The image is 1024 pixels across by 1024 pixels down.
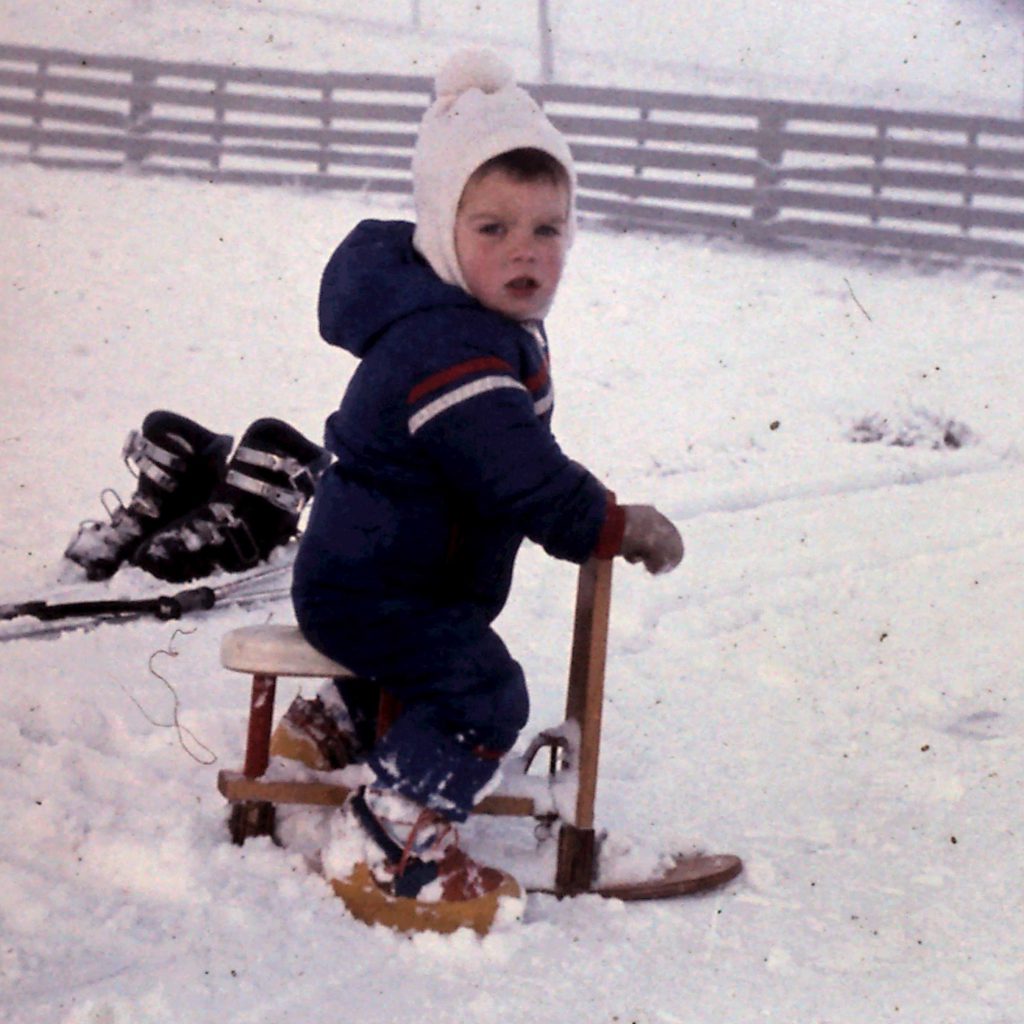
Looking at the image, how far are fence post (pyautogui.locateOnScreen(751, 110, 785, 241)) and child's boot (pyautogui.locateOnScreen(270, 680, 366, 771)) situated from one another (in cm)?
760

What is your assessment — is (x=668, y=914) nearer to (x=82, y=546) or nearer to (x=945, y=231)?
(x=82, y=546)

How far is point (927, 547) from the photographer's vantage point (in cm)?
395

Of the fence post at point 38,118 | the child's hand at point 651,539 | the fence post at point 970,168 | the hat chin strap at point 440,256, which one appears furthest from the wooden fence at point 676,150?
the child's hand at point 651,539

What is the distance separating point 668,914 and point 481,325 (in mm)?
900

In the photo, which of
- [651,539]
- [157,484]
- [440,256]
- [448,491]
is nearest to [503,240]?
[440,256]

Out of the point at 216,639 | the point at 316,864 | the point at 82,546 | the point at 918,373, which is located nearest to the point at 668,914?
the point at 316,864

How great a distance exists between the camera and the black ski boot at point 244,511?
3471 mm

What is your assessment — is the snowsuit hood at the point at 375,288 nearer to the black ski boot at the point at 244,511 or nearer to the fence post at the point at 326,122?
the black ski boot at the point at 244,511

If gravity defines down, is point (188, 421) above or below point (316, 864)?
above

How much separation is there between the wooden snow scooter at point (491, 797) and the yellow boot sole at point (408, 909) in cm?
17

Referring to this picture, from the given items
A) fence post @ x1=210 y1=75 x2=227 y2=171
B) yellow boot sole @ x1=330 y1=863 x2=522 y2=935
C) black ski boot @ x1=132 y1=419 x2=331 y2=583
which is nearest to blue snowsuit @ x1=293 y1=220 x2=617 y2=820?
yellow boot sole @ x1=330 y1=863 x2=522 y2=935

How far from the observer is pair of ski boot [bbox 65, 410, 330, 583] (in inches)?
137

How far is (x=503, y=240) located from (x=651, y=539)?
48 centimetres

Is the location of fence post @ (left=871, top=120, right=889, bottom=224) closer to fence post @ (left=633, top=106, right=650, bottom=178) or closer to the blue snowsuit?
fence post @ (left=633, top=106, right=650, bottom=178)
